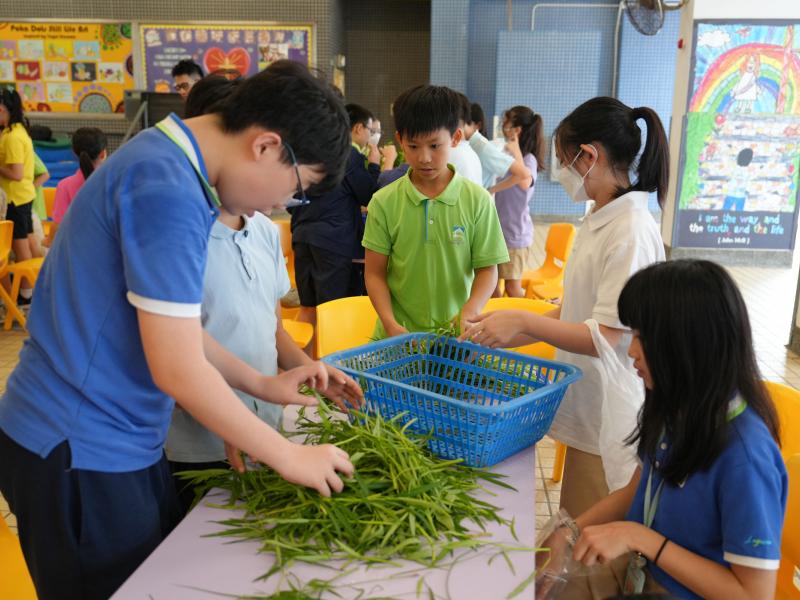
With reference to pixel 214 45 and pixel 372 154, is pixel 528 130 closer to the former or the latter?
pixel 372 154

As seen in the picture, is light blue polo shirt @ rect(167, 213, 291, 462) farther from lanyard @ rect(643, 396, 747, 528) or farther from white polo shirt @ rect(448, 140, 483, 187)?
white polo shirt @ rect(448, 140, 483, 187)

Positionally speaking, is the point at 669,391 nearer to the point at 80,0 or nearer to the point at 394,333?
the point at 394,333

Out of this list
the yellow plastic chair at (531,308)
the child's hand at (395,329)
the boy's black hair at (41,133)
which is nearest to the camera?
the child's hand at (395,329)

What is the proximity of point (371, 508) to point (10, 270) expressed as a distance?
467 cm

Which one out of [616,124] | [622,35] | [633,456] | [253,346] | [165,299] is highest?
[622,35]

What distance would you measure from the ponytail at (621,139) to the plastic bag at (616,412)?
1.43 feet

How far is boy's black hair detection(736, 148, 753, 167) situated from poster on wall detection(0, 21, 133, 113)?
7.86 meters

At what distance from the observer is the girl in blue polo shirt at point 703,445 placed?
1.16 metres

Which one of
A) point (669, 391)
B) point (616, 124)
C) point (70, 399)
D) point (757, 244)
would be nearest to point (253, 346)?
point (70, 399)

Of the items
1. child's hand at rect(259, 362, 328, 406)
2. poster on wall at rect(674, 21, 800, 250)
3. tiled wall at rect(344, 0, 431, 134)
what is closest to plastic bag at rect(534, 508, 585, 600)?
child's hand at rect(259, 362, 328, 406)

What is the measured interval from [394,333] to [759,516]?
1183 millimetres

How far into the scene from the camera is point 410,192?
2262mm

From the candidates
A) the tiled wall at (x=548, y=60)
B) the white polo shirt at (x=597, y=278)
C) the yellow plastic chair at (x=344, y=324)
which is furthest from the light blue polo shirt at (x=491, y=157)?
the tiled wall at (x=548, y=60)

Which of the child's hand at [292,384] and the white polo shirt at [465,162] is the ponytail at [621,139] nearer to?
the child's hand at [292,384]
